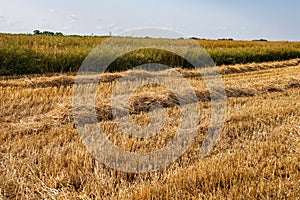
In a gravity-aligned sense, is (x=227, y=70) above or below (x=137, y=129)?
above

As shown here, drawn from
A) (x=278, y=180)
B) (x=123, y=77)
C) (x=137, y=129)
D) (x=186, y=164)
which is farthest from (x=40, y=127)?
(x=123, y=77)

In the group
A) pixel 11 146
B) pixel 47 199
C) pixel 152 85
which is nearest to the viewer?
pixel 47 199

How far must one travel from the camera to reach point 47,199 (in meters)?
3.08

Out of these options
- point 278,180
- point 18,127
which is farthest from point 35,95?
point 278,180

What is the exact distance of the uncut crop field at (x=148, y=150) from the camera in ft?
10.6

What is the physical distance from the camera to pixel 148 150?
166 inches

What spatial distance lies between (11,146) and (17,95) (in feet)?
8.54

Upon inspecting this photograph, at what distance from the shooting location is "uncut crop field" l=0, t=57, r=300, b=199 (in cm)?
322

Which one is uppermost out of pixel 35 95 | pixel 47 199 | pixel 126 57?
pixel 126 57

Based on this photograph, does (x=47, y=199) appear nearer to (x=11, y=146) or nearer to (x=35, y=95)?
(x=11, y=146)

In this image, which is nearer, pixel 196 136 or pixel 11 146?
pixel 11 146

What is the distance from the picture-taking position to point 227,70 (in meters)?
11.9

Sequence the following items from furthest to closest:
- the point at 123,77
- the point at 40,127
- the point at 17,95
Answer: the point at 123,77, the point at 17,95, the point at 40,127

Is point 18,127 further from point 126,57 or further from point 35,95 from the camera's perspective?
point 126,57
